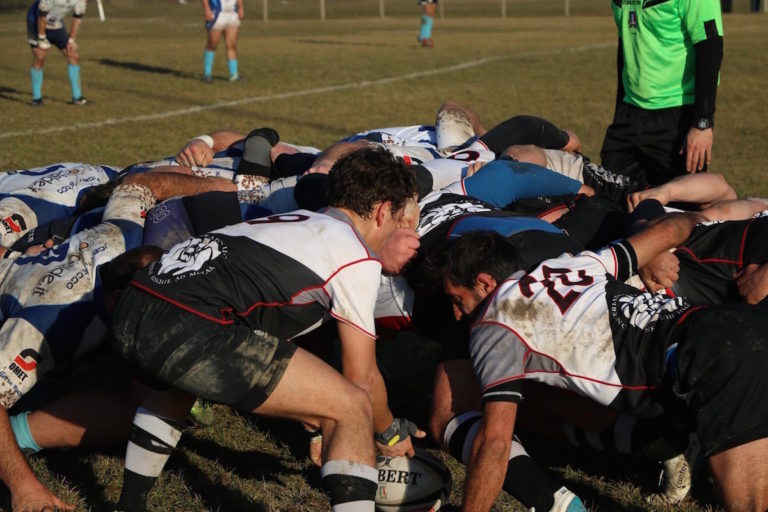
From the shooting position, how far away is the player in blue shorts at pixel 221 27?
1742 centimetres

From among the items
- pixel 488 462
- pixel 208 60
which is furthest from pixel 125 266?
pixel 208 60

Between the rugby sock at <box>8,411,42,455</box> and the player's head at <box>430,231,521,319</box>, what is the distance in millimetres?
1944

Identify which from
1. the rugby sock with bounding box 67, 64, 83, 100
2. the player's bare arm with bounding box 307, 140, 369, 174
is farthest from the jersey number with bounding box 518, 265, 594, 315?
the rugby sock with bounding box 67, 64, 83, 100

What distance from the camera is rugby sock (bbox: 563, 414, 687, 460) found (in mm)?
4184

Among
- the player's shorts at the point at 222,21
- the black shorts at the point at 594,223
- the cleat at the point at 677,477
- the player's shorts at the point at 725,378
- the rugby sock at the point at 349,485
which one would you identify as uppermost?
the player's shorts at the point at 222,21

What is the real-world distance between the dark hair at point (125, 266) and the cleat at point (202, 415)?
788 mm

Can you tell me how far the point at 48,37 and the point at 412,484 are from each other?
12615 millimetres

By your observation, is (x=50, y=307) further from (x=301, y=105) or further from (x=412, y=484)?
(x=301, y=105)

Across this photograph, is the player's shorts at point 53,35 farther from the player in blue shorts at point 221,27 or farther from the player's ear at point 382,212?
the player's ear at point 382,212

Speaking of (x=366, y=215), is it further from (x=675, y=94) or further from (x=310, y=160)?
(x=675, y=94)

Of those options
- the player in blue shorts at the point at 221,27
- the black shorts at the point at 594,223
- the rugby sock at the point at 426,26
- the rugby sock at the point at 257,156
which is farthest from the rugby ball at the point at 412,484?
the rugby sock at the point at 426,26

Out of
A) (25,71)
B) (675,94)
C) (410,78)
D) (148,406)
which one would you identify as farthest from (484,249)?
(25,71)

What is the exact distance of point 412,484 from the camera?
4066 mm

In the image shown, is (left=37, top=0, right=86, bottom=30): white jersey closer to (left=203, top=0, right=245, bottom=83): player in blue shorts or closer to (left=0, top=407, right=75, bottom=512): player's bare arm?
(left=203, top=0, right=245, bottom=83): player in blue shorts
